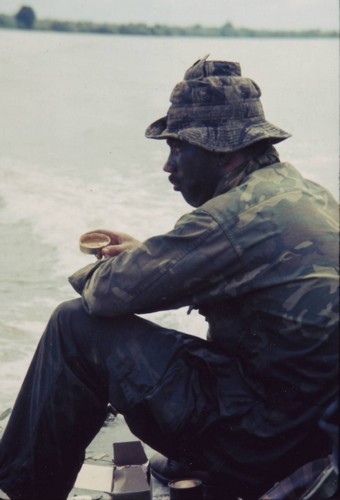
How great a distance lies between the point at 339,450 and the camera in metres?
2.12

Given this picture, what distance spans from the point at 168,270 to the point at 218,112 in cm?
64

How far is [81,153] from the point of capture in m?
14.2

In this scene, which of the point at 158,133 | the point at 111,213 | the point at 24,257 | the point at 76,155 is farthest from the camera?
the point at 76,155

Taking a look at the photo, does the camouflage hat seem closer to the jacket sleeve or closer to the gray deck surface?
the jacket sleeve

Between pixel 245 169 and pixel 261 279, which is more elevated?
pixel 245 169

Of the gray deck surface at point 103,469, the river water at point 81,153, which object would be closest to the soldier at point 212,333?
the gray deck surface at point 103,469

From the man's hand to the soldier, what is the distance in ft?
0.04

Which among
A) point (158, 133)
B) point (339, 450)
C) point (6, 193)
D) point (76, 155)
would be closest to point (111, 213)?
point (6, 193)

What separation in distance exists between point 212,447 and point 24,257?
5.78 meters

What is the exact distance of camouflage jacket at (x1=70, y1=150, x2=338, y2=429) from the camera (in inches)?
106

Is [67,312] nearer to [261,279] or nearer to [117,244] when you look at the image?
[117,244]

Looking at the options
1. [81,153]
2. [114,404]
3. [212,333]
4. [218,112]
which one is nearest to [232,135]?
[218,112]

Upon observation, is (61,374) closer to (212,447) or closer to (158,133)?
(212,447)

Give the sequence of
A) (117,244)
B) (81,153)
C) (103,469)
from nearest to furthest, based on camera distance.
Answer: (117,244)
(103,469)
(81,153)
